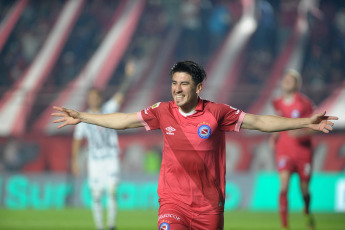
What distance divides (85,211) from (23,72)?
10198 mm

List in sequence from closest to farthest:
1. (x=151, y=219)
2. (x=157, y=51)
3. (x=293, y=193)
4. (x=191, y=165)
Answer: (x=191, y=165) → (x=151, y=219) → (x=293, y=193) → (x=157, y=51)

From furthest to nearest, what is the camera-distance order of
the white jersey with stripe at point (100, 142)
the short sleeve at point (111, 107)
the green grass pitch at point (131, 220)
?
the green grass pitch at point (131, 220) < the short sleeve at point (111, 107) < the white jersey with stripe at point (100, 142)

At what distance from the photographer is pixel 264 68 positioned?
22.4 m

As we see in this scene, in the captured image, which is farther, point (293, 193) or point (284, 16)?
point (284, 16)

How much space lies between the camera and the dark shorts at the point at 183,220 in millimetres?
5418

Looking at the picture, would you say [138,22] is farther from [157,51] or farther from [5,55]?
[5,55]

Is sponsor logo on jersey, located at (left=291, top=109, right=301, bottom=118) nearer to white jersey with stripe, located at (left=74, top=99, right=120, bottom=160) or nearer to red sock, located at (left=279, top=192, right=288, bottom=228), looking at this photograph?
red sock, located at (left=279, top=192, right=288, bottom=228)

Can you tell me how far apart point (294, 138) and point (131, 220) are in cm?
468

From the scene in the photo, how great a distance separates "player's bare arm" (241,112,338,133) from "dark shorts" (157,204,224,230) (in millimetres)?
882

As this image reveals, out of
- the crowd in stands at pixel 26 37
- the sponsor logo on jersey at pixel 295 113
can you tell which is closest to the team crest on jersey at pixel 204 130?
the sponsor logo on jersey at pixel 295 113

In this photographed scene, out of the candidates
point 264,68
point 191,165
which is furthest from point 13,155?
point 191,165

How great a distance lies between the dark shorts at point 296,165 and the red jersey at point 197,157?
478 centimetres

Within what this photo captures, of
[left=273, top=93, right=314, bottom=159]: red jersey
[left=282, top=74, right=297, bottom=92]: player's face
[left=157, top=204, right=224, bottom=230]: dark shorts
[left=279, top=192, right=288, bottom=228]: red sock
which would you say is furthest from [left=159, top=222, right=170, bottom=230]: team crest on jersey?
[left=282, top=74, right=297, bottom=92]: player's face

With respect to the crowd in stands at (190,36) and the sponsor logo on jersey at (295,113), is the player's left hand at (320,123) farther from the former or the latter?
the crowd in stands at (190,36)
